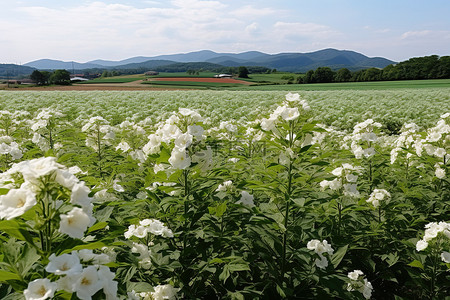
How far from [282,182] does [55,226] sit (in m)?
2.02

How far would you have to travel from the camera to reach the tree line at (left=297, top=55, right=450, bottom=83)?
6451 cm

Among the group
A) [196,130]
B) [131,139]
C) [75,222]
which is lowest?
[131,139]

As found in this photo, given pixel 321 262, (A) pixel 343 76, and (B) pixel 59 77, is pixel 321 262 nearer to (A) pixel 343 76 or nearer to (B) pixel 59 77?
(B) pixel 59 77

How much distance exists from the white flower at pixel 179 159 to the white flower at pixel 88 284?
49.2 inches

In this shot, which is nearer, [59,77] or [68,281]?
[68,281]

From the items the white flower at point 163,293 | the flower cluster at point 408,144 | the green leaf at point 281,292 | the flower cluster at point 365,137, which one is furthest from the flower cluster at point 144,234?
the flower cluster at point 408,144

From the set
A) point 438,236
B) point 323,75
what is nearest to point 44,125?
point 438,236

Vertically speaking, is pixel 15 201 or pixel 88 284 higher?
pixel 15 201

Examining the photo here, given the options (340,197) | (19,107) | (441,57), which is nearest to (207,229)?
(340,197)

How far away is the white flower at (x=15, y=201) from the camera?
141cm

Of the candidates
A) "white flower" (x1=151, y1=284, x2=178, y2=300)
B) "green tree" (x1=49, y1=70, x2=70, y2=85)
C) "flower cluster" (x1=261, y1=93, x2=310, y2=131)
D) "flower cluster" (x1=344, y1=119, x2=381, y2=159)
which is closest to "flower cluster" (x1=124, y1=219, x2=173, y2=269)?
"white flower" (x1=151, y1=284, x2=178, y2=300)

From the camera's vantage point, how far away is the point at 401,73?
219ft

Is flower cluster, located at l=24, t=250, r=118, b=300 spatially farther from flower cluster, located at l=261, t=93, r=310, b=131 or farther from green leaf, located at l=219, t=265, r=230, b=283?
flower cluster, located at l=261, t=93, r=310, b=131

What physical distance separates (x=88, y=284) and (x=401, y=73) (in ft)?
250
